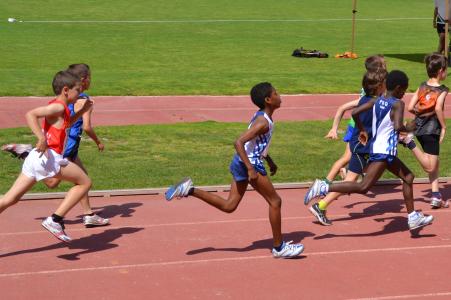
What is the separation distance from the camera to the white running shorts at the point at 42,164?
8.46 m

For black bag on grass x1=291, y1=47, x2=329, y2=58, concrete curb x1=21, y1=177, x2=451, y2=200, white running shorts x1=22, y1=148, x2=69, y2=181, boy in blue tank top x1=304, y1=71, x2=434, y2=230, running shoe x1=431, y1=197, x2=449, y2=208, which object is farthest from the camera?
black bag on grass x1=291, y1=47, x2=329, y2=58

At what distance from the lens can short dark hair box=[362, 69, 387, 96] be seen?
9.79 meters

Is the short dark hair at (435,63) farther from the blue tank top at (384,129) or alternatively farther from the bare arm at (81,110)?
the bare arm at (81,110)

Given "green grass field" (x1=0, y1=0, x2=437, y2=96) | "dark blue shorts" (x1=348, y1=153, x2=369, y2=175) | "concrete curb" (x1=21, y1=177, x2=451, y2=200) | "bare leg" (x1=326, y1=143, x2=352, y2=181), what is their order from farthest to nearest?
"green grass field" (x1=0, y1=0, x2=437, y2=96), "concrete curb" (x1=21, y1=177, x2=451, y2=200), "bare leg" (x1=326, y1=143, x2=352, y2=181), "dark blue shorts" (x1=348, y1=153, x2=369, y2=175)

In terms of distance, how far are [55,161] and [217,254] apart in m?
1.81

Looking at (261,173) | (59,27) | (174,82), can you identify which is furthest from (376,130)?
(59,27)

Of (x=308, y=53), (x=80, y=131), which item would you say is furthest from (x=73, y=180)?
(x=308, y=53)

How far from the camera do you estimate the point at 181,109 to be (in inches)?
777

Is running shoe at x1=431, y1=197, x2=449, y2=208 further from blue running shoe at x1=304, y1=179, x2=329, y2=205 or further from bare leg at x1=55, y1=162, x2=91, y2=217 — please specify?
bare leg at x1=55, y1=162, x2=91, y2=217

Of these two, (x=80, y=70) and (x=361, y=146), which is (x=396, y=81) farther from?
(x=80, y=70)

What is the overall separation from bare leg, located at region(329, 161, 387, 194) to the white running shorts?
2.78 metres

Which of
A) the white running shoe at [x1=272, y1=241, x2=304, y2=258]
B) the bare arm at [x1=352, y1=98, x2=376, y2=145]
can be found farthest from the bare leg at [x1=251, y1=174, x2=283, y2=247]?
the bare arm at [x1=352, y1=98, x2=376, y2=145]

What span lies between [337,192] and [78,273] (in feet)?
9.66

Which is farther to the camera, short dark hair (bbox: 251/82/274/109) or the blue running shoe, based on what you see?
the blue running shoe
